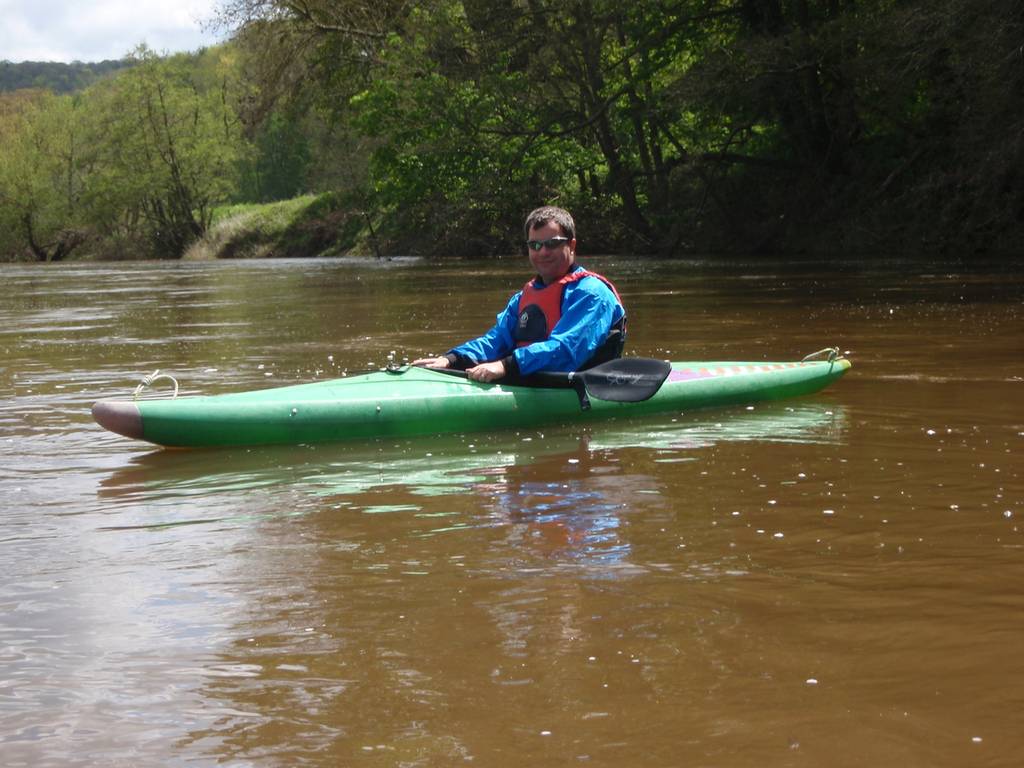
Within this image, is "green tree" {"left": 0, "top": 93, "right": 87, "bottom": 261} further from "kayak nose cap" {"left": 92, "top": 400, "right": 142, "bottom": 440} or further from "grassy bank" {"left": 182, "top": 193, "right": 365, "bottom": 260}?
"kayak nose cap" {"left": 92, "top": 400, "right": 142, "bottom": 440}

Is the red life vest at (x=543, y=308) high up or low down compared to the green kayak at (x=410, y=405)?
up

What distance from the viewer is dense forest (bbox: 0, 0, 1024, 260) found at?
1770 centimetres

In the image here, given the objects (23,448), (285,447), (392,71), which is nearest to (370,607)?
(285,447)

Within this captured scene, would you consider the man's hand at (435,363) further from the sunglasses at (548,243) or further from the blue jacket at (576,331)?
the sunglasses at (548,243)

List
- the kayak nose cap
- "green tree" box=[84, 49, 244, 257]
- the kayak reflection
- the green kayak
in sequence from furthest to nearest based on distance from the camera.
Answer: "green tree" box=[84, 49, 244, 257]
the green kayak
the kayak nose cap
the kayak reflection

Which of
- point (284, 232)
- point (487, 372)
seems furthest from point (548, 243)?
point (284, 232)

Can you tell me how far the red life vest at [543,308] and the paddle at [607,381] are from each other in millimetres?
200

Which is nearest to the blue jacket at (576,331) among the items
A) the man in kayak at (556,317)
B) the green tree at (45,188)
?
the man in kayak at (556,317)

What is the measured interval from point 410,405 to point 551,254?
984 mm

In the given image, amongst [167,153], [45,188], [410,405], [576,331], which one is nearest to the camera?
[410,405]

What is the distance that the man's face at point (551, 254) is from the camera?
20.2ft

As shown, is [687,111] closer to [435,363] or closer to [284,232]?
[435,363]

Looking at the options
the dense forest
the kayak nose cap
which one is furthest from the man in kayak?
the dense forest

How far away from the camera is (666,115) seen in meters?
22.8
